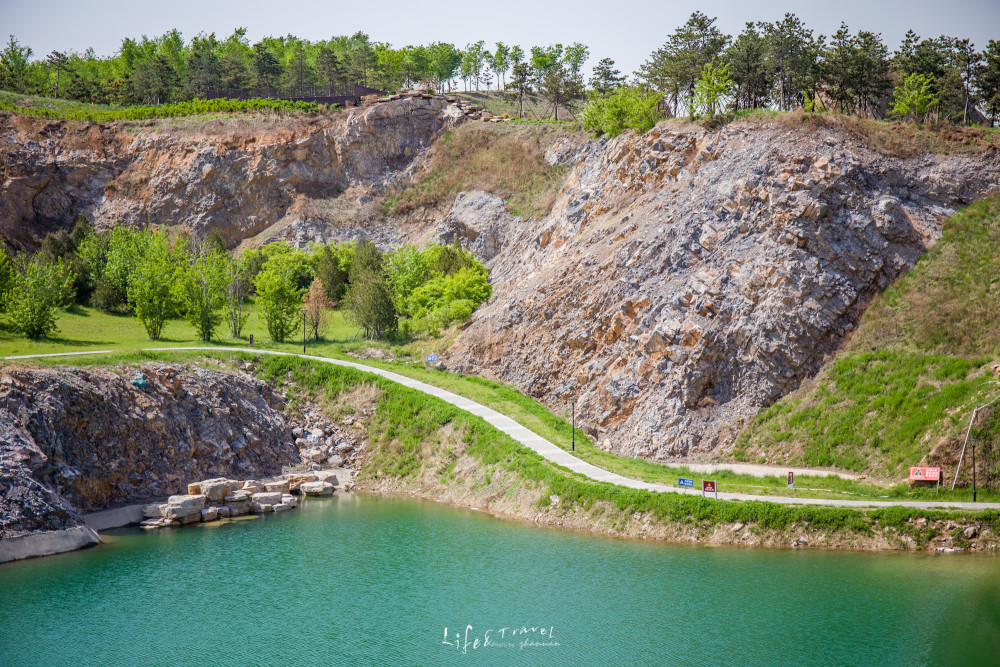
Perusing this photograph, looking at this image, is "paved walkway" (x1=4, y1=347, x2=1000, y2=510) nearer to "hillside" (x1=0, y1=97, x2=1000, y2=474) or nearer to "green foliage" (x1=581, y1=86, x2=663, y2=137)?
"hillside" (x1=0, y1=97, x2=1000, y2=474)

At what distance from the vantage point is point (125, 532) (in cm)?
3512

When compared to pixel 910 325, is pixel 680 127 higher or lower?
higher

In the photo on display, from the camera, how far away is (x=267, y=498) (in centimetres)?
3938

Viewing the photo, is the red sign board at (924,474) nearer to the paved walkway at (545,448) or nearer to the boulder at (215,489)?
the paved walkway at (545,448)

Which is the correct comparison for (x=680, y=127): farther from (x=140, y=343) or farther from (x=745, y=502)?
(x=140, y=343)

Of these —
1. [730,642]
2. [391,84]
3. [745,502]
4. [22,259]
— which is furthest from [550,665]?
[391,84]

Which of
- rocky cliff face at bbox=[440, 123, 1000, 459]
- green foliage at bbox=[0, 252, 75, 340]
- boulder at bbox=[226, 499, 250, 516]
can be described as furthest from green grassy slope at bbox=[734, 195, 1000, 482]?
green foliage at bbox=[0, 252, 75, 340]

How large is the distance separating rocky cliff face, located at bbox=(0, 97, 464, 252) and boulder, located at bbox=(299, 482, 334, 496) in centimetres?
4320

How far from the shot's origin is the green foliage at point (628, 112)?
58.0 m

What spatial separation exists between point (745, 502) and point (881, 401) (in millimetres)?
10165

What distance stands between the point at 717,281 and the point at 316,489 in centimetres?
2441

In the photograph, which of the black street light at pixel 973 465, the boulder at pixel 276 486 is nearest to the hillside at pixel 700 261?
the black street light at pixel 973 465

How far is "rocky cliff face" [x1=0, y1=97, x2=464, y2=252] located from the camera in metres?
82.3

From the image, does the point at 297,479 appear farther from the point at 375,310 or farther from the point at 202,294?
the point at 202,294
